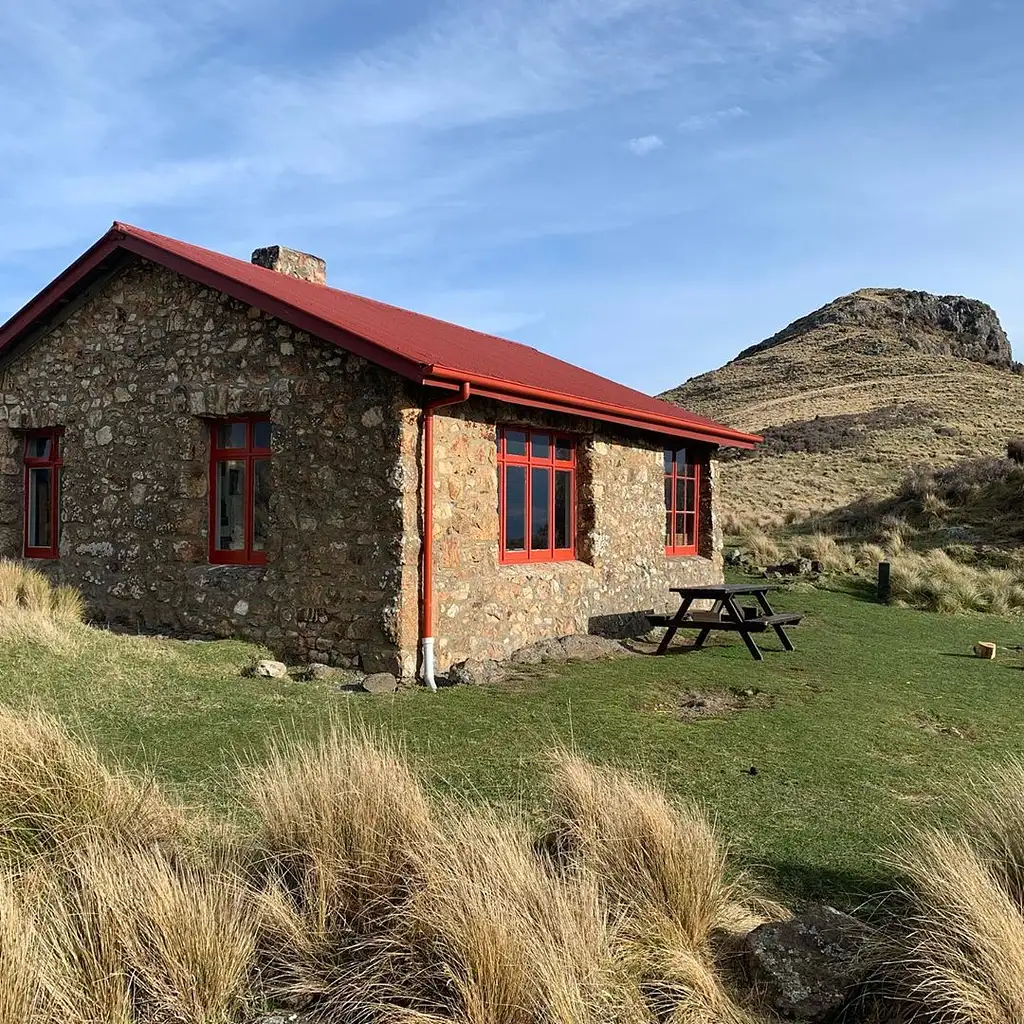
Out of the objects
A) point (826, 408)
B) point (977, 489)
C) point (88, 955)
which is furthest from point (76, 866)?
point (826, 408)

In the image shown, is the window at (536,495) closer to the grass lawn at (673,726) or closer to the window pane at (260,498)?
the grass lawn at (673,726)

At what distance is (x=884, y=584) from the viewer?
1773cm

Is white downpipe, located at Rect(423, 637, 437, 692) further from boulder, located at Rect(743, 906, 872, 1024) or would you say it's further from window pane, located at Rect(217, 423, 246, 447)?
boulder, located at Rect(743, 906, 872, 1024)

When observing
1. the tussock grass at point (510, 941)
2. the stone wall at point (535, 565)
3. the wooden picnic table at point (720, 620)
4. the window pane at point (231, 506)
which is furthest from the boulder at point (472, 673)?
the tussock grass at point (510, 941)

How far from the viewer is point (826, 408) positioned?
53.3 metres

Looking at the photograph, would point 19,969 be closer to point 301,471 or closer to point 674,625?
point 301,471

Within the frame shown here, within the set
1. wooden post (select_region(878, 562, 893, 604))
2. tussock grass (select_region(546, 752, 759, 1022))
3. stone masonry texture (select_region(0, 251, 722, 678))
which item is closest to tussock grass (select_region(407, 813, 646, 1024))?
tussock grass (select_region(546, 752, 759, 1022))

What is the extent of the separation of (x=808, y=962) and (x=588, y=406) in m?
8.10

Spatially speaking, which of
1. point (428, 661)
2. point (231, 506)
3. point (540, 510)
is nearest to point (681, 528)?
point (540, 510)

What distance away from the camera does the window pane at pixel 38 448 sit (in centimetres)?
1234

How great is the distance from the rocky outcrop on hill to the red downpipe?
202 ft

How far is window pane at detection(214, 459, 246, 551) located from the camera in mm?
10602

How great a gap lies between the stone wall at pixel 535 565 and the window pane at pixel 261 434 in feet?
6.78

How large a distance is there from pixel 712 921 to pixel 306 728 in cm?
402
